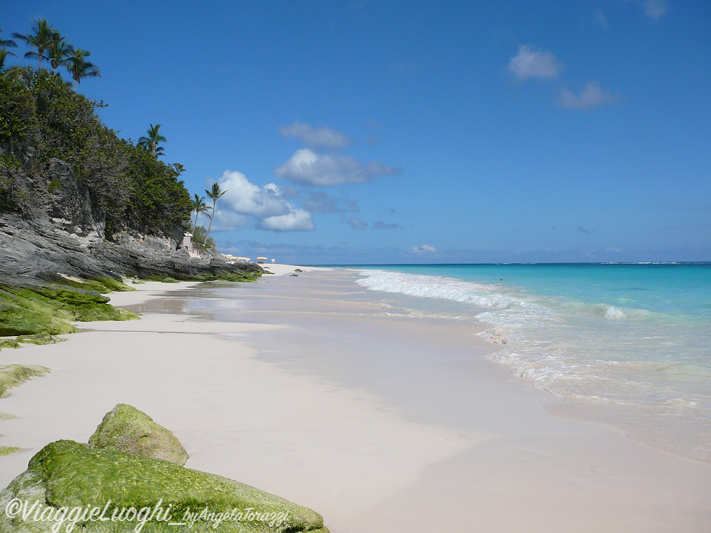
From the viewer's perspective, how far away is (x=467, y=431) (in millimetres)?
4641

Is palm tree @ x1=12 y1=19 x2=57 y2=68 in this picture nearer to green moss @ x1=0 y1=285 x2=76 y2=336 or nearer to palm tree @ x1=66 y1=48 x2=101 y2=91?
palm tree @ x1=66 y1=48 x2=101 y2=91

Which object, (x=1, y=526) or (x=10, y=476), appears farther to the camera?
(x=10, y=476)

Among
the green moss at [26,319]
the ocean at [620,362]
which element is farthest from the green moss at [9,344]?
the ocean at [620,362]

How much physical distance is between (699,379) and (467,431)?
4912 millimetres

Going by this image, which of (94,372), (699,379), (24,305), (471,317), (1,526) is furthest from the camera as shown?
(471,317)

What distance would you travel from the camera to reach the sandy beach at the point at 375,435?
3158mm

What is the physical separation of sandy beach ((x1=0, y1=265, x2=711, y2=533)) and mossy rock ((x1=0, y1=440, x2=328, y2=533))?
0.62 m

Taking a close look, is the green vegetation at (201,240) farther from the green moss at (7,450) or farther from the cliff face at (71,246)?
the green moss at (7,450)

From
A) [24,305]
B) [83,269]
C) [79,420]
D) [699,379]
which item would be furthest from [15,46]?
[699,379]

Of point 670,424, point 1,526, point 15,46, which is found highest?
point 15,46

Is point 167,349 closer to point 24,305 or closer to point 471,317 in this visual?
point 24,305

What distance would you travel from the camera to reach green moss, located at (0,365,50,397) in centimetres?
516

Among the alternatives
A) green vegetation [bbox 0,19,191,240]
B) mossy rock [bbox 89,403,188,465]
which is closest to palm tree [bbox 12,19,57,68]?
green vegetation [bbox 0,19,191,240]

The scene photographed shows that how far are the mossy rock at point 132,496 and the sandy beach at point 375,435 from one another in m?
0.62
